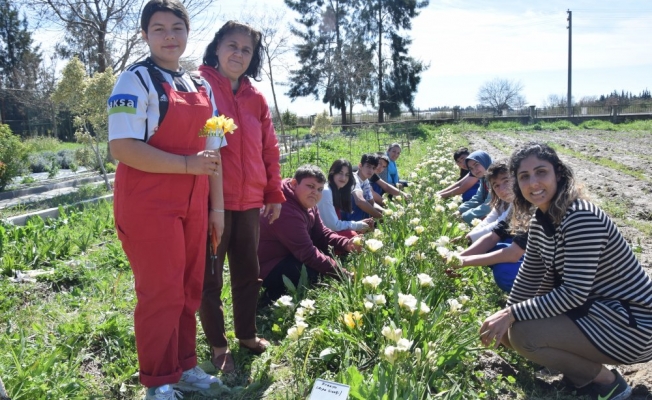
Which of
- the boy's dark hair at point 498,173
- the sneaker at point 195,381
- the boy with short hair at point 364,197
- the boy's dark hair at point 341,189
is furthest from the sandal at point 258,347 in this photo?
the boy with short hair at point 364,197

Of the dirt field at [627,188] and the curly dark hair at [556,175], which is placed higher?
the curly dark hair at [556,175]

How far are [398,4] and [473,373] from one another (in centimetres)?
Answer: 3760

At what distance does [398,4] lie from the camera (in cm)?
3678

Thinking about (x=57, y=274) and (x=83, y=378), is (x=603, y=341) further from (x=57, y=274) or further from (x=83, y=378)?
(x=57, y=274)

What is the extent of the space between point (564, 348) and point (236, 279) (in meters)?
1.70

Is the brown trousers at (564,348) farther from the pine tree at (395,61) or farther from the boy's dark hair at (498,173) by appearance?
the pine tree at (395,61)

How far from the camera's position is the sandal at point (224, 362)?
8.78 feet

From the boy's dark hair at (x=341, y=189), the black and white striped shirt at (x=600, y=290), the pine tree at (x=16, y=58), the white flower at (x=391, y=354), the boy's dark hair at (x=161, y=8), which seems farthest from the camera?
the pine tree at (x=16, y=58)

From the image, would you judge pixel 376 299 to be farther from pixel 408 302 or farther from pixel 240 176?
pixel 240 176

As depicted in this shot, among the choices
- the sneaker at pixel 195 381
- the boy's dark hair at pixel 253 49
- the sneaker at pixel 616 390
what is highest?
the boy's dark hair at pixel 253 49

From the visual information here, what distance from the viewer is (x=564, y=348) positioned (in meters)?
2.47

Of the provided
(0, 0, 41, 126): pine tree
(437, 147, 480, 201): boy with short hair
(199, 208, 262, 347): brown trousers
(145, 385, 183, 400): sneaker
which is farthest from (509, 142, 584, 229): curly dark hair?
(0, 0, 41, 126): pine tree

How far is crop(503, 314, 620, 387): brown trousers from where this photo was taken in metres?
2.43

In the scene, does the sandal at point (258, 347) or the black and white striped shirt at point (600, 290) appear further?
the sandal at point (258, 347)
